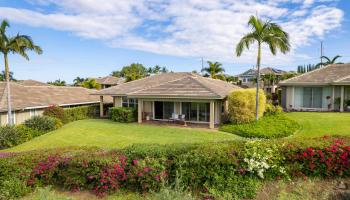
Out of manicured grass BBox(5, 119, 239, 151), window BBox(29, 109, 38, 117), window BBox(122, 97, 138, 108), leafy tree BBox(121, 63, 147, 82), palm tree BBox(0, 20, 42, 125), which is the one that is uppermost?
Result: leafy tree BBox(121, 63, 147, 82)

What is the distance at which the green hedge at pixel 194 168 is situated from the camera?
23.1ft

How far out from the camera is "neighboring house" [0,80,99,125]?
19573 mm

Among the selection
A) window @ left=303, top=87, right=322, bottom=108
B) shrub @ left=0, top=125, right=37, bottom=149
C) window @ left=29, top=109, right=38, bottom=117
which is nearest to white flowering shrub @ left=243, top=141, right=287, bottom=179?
shrub @ left=0, top=125, right=37, bottom=149

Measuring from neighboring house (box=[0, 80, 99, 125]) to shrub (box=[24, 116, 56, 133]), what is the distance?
1.47 meters

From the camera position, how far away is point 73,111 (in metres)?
24.5

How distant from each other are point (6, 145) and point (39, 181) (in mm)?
10143

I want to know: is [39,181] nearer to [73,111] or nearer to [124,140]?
[124,140]

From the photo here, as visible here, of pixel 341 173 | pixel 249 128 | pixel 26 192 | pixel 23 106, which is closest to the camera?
pixel 341 173

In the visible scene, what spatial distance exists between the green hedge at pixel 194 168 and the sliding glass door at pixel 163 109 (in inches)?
544

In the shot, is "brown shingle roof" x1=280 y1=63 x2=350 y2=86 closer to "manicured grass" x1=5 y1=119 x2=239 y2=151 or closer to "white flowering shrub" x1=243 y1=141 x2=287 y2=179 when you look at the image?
"manicured grass" x1=5 y1=119 x2=239 y2=151

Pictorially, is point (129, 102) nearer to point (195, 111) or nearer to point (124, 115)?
point (124, 115)

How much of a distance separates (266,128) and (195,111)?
6.40 m

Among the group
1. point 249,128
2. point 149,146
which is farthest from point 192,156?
point 249,128

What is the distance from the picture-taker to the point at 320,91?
23984mm
